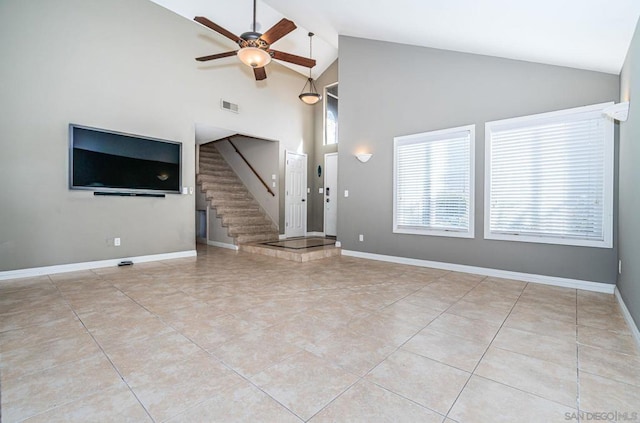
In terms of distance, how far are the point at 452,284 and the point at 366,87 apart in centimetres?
394

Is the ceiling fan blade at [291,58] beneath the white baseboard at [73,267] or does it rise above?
above

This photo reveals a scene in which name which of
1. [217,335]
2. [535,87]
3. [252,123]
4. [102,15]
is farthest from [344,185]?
[102,15]

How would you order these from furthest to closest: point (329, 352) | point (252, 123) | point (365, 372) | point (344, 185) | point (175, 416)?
1. point (252, 123)
2. point (344, 185)
3. point (329, 352)
4. point (365, 372)
5. point (175, 416)

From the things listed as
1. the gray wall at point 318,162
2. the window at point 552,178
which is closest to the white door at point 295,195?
the gray wall at point 318,162

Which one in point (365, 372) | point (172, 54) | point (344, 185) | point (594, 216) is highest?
point (172, 54)

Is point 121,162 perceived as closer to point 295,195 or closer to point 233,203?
point 233,203

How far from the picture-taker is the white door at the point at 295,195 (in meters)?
7.73

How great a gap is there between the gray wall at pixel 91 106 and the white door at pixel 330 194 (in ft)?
9.27

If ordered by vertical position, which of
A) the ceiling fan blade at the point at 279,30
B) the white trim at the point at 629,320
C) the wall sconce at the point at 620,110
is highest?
the ceiling fan blade at the point at 279,30

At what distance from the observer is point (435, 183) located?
4.95 meters

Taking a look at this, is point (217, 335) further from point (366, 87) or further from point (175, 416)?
point (366, 87)

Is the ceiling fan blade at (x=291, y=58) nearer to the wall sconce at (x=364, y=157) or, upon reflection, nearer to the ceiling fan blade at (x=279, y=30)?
the ceiling fan blade at (x=279, y=30)

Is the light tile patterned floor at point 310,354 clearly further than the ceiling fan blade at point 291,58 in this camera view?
No

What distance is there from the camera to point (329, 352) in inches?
81.1
